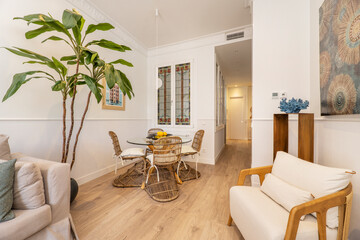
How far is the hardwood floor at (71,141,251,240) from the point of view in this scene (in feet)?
5.01

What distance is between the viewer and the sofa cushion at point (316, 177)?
1.02 m

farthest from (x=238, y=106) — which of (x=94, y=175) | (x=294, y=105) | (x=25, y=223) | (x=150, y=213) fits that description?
(x=25, y=223)

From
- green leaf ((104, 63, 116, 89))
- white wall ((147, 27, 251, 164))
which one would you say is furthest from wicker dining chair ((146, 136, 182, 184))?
white wall ((147, 27, 251, 164))

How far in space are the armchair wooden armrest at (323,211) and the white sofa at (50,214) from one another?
1.75m

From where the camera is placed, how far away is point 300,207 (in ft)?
3.06

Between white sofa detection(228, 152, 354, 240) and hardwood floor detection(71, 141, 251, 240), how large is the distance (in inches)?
18.2

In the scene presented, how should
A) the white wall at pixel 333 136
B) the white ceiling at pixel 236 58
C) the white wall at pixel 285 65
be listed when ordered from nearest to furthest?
the white wall at pixel 333 136, the white wall at pixel 285 65, the white ceiling at pixel 236 58

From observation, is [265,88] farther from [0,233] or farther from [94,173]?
[94,173]

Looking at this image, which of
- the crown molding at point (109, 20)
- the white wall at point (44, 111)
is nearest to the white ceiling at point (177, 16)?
the crown molding at point (109, 20)

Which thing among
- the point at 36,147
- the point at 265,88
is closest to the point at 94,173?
the point at 36,147

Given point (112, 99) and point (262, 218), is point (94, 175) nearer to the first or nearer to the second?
point (112, 99)

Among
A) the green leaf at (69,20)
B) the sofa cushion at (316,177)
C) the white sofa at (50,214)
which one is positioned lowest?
the white sofa at (50,214)

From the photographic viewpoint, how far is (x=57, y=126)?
7.52 ft

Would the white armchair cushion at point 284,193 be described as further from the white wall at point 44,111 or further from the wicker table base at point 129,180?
the white wall at point 44,111
